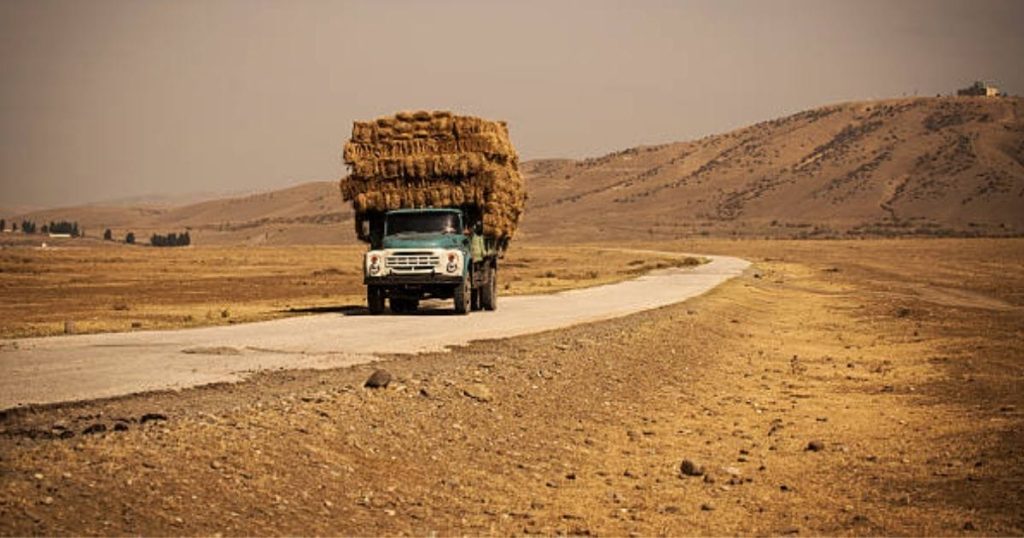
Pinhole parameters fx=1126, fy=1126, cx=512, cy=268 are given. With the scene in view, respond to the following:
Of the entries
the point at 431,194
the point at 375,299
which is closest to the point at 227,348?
the point at 375,299

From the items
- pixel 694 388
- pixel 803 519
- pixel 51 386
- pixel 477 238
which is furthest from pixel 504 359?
pixel 477 238

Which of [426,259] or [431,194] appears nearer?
[426,259]

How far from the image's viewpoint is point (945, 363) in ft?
67.1

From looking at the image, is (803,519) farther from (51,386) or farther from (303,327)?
(303,327)

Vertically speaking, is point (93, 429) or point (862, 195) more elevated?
point (862, 195)

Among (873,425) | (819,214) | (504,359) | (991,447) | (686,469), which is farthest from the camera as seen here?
(819,214)

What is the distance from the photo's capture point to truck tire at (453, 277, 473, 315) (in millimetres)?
25938

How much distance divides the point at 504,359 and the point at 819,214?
154 m

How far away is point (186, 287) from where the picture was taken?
4850 cm

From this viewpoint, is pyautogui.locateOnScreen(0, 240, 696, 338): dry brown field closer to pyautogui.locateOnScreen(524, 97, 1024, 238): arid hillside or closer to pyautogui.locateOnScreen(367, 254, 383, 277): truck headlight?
pyautogui.locateOnScreen(367, 254, 383, 277): truck headlight

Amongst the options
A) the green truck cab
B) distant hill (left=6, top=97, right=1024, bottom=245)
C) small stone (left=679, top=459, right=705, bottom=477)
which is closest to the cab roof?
the green truck cab

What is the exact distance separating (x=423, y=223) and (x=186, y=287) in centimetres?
2486

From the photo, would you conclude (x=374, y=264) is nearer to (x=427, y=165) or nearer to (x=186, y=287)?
(x=427, y=165)

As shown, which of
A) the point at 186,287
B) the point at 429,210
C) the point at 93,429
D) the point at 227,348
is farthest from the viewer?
the point at 186,287
